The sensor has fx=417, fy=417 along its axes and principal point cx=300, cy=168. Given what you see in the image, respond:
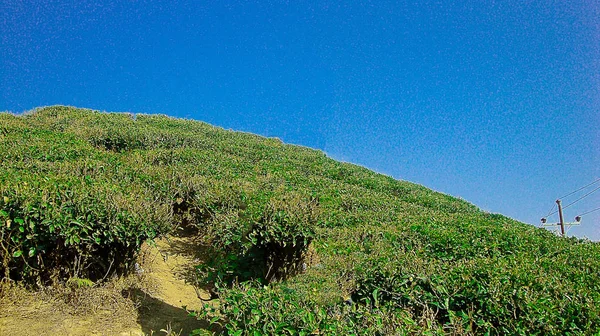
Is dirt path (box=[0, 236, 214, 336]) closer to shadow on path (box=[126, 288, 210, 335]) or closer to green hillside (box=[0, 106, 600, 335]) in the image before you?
shadow on path (box=[126, 288, 210, 335])

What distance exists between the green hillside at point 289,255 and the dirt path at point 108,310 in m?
0.32

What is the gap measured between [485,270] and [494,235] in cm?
464

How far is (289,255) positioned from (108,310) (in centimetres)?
290

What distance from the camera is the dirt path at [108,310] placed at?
18.4 ft

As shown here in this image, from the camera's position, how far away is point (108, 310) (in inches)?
240

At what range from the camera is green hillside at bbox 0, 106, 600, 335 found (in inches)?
195

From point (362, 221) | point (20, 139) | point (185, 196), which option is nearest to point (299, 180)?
point (362, 221)

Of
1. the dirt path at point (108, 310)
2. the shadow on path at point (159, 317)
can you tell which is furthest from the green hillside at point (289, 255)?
the shadow on path at point (159, 317)

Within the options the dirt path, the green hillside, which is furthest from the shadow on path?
the green hillside

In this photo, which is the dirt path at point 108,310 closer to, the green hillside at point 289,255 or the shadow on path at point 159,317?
the shadow on path at point 159,317

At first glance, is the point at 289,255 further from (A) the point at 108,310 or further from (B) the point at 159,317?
(A) the point at 108,310

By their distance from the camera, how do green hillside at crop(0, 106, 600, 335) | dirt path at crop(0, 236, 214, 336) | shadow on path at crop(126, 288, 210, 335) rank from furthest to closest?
shadow on path at crop(126, 288, 210, 335) → dirt path at crop(0, 236, 214, 336) → green hillside at crop(0, 106, 600, 335)

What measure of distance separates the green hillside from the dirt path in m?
0.32

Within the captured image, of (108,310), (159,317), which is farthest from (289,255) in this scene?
(108,310)
